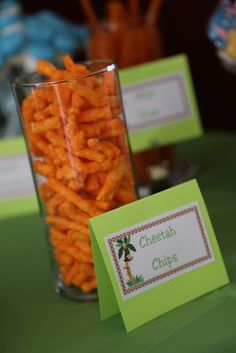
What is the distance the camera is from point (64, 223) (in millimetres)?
687

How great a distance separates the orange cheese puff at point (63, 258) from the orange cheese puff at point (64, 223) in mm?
31

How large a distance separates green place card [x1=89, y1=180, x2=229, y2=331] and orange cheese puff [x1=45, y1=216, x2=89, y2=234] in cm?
5

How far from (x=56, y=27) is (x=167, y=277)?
0.67 m

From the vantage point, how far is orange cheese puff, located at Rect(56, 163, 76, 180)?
67 centimetres

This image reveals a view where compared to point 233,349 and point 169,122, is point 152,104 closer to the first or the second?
point 169,122

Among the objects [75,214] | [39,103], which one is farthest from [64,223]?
[39,103]

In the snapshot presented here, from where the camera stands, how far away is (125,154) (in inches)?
27.6

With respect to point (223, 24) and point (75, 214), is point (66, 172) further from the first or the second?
point (223, 24)

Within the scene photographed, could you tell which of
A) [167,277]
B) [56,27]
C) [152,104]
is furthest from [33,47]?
[167,277]

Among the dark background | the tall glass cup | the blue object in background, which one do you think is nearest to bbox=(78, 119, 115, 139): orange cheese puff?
the tall glass cup

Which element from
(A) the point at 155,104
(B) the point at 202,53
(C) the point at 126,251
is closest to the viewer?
(C) the point at 126,251

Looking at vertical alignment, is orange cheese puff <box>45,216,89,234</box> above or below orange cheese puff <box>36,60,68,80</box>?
below

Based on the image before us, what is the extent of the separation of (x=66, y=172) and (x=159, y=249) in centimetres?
12

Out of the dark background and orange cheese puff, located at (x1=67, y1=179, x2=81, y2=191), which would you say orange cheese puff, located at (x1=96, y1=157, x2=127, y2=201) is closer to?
orange cheese puff, located at (x1=67, y1=179, x2=81, y2=191)
